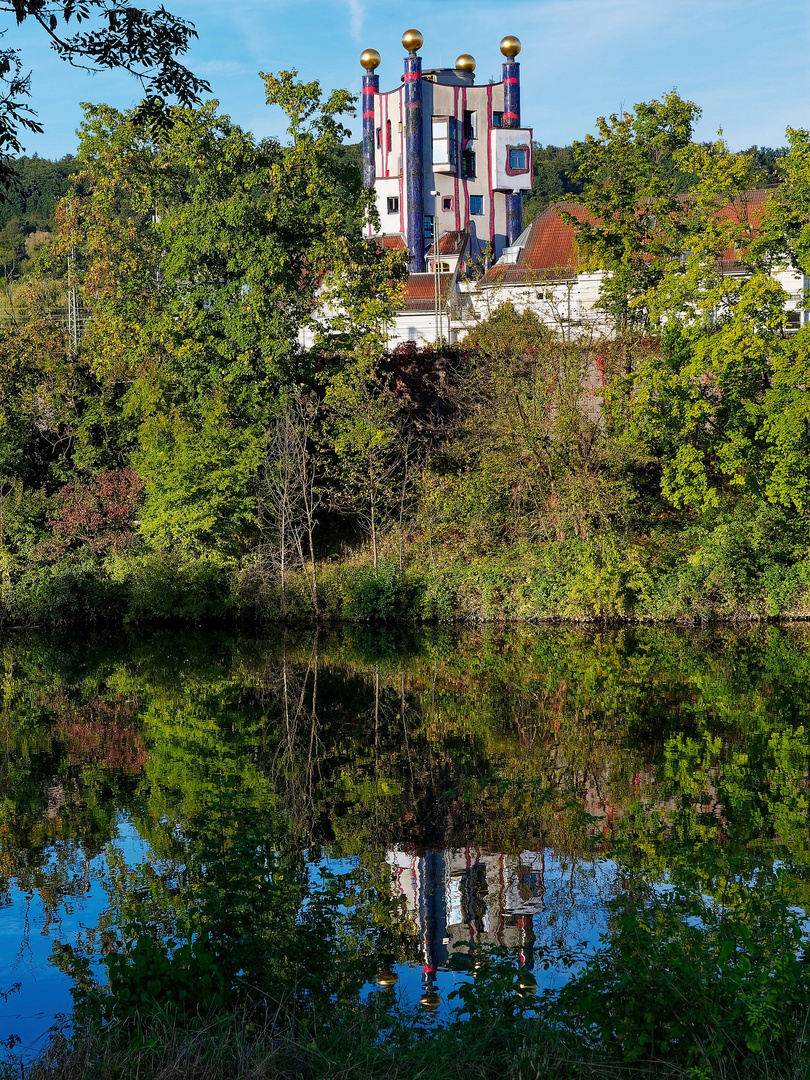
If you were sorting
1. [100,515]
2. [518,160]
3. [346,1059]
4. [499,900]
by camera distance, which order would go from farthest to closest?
[518,160]
[100,515]
[499,900]
[346,1059]

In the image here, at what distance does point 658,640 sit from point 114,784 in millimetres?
13833

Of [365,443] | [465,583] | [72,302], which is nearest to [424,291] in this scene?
[72,302]

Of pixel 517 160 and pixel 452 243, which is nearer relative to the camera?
pixel 452 243

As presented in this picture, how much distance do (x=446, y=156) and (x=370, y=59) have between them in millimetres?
11254

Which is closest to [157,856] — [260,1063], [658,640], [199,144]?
[260,1063]

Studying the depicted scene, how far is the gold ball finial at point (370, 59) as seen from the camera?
252 feet

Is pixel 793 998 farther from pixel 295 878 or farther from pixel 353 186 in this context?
pixel 353 186

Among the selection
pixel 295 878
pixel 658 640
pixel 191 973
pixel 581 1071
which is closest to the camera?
pixel 581 1071

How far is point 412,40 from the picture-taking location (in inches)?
2857

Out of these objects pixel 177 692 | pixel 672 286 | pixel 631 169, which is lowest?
pixel 177 692

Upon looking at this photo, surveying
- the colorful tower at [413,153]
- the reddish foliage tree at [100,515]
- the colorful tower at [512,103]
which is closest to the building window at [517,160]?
the colorful tower at [512,103]

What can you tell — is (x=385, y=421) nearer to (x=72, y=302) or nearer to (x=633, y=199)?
(x=633, y=199)

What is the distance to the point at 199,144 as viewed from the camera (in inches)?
1126

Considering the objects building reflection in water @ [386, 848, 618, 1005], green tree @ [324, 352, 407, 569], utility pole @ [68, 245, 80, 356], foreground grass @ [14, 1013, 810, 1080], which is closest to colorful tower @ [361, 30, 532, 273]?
utility pole @ [68, 245, 80, 356]
